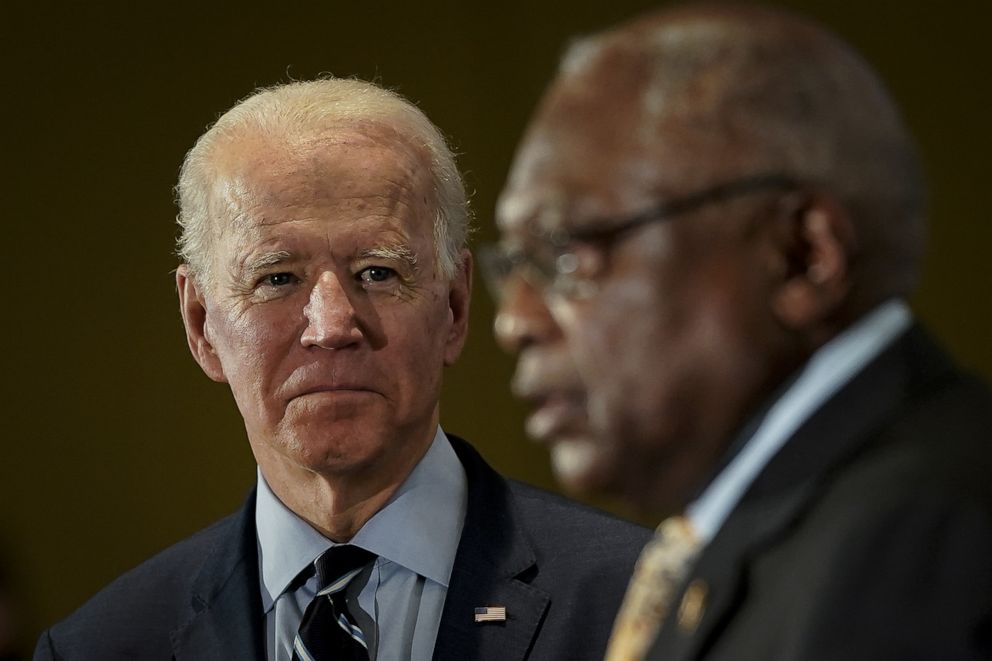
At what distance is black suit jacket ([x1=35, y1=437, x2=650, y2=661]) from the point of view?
2541 millimetres

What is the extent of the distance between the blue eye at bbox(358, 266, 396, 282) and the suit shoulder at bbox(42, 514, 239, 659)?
1.82 feet

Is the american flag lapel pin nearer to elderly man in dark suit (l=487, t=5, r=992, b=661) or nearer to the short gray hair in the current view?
the short gray hair

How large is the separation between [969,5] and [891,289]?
3.07 m

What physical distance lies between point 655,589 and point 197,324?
1563 millimetres

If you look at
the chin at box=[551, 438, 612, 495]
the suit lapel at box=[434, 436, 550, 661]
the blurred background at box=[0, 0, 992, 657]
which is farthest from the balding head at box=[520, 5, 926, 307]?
the blurred background at box=[0, 0, 992, 657]

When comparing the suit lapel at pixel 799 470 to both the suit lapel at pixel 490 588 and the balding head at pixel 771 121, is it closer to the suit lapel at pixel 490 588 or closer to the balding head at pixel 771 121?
the balding head at pixel 771 121

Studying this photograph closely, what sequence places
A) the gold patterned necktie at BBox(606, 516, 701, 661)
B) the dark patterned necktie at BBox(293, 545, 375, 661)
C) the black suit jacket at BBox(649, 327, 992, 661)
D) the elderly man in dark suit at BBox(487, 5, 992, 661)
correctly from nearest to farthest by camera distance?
the black suit jacket at BBox(649, 327, 992, 661)
the elderly man in dark suit at BBox(487, 5, 992, 661)
the gold patterned necktie at BBox(606, 516, 701, 661)
the dark patterned necktie at BBox(293, 545, 375, 661)

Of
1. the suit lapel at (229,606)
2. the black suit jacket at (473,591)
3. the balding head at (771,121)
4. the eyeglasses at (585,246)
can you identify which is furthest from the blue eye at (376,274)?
the balding head at (771,121)

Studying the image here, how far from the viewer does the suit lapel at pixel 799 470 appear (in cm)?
124

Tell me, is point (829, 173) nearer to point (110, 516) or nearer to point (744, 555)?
point (744, 555)

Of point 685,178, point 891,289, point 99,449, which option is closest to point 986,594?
point 891,289

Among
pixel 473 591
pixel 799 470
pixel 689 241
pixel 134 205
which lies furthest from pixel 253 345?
pixel 134 205

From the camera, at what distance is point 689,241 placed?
4.43ft

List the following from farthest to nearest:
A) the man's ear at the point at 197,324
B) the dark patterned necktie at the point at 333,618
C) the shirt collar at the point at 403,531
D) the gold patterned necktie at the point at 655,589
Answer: the man's ear at the point at 197,324, the shirt collar at the point at 403,531, the dark patterned necktie at the point at 333,618, the gold patterned necktie at the point at 655,589
